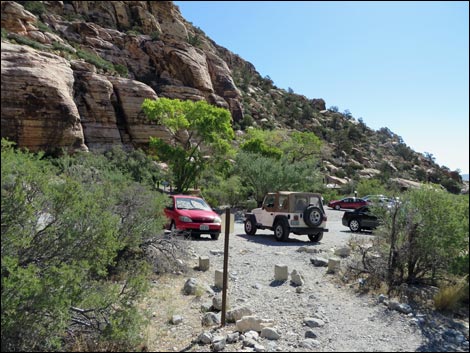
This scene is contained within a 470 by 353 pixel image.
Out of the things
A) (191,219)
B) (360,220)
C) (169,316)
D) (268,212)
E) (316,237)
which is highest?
(268,212)

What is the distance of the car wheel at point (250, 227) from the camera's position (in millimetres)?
15734

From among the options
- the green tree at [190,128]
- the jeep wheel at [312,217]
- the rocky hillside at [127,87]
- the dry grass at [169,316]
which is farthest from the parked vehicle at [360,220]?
the rocky hillside at [127,87]

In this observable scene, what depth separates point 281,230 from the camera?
14039 millimetres

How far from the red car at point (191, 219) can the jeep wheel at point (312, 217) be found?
3064mm

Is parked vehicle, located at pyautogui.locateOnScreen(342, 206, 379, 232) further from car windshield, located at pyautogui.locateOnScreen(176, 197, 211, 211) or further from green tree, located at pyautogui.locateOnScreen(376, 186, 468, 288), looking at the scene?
green tree, located at pyautogui.locateOnScreen(376, 186, 468, 288)

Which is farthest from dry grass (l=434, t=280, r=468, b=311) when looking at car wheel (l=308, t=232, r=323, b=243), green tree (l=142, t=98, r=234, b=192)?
green tree (l=142, t=98, r=234, b=192)

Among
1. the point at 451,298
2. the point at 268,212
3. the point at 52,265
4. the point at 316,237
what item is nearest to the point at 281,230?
the point at 268,212

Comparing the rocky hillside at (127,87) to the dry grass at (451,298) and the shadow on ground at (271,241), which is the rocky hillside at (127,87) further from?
the dry grass at (451,298)

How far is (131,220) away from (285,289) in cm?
355

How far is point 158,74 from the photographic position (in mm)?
52469

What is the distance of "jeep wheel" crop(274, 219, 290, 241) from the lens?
45.3 feet

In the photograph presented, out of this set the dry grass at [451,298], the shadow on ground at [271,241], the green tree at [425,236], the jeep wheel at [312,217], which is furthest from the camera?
the shadow on ground at [271,241]

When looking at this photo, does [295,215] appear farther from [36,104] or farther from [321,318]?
[36,104]

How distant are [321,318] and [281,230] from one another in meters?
7.70
